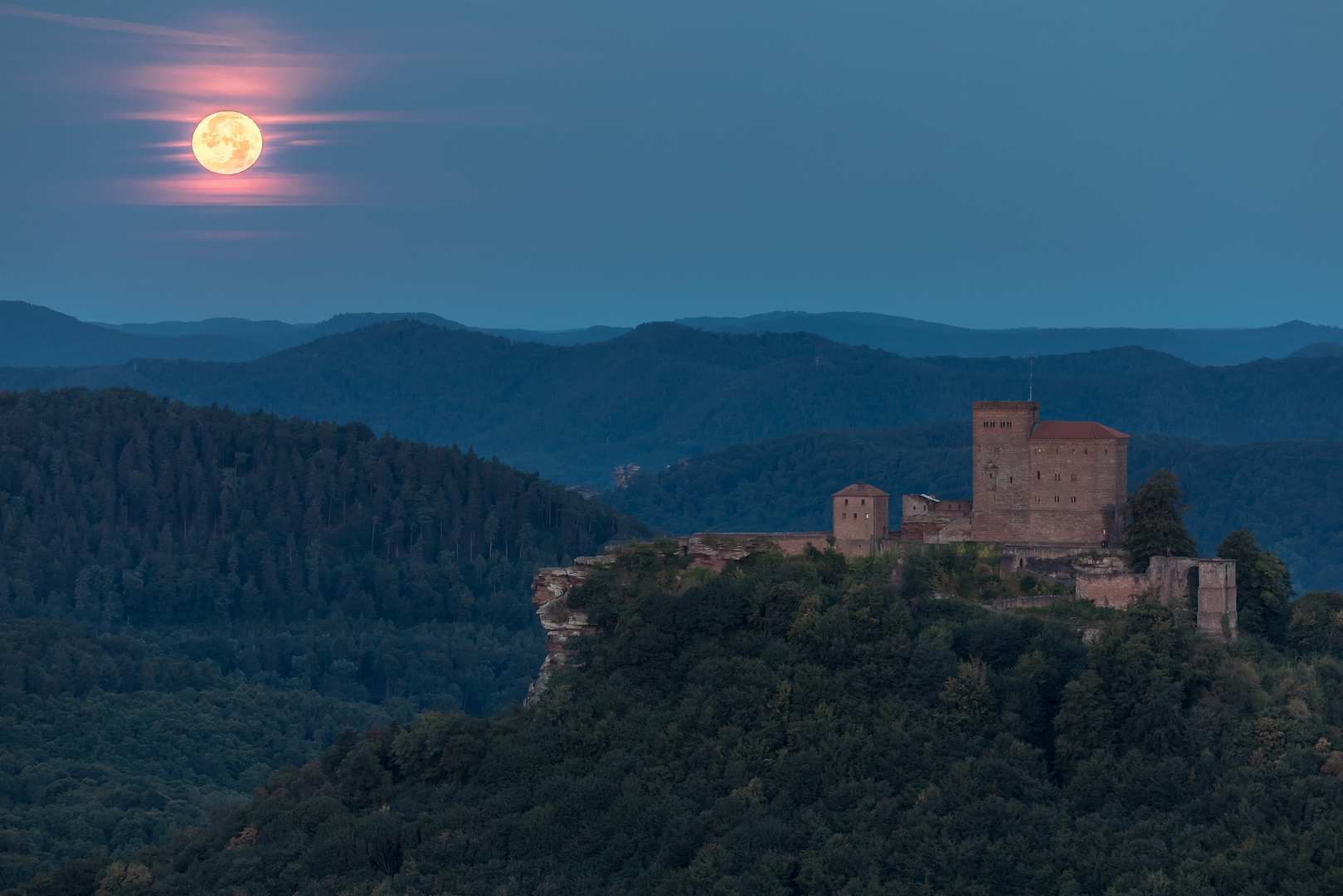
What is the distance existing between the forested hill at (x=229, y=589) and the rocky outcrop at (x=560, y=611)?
36.5 metres

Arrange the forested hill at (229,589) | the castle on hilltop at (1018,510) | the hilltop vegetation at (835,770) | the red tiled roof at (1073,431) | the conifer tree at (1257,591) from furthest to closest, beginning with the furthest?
1. the forested hill at (229,589)
2. the red tiled roof at (1073,431)
3. the castle on hilltop at (1018,510)
4. the conifer tree at (1257,591)
5. the hilltop vegetation at (835,770)

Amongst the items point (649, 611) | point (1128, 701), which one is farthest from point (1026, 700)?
point (649, 611)

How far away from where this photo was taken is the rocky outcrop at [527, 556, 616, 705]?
220ft

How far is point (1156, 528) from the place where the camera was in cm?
5809

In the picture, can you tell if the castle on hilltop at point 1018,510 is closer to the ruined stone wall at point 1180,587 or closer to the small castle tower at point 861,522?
the small castle tower at point 861,522

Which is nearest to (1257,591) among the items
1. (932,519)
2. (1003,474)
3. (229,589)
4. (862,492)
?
(1003,474)

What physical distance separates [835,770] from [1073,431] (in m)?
18.5

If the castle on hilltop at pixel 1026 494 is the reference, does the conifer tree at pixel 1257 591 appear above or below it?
below

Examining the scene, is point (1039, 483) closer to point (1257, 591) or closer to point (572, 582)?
point (1257, 591)

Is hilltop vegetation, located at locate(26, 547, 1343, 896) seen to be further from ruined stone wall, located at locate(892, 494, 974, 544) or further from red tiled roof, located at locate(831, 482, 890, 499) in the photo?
red tiled roof, located at locate(831, 482, 890, 499)

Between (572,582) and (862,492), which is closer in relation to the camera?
(862,492)

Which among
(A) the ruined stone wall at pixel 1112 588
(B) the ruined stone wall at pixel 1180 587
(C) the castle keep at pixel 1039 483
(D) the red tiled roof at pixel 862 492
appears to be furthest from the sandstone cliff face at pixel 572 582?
(B) the ruined stone wall at pixel 1180 587

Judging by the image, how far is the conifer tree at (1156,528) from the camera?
58062 mm

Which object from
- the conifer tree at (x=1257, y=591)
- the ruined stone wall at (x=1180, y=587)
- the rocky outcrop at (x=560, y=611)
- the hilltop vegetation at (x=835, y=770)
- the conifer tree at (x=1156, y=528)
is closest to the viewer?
the hilltop vegetation at (x=835, y=770)
